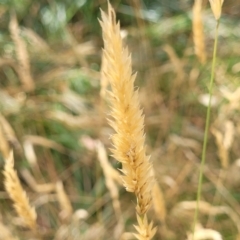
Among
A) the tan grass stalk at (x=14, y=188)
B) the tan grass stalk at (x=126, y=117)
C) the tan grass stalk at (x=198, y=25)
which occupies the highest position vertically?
the tan grass stalk at (x=198, y=25)

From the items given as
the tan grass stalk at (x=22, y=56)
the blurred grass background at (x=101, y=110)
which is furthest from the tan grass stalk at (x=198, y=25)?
the tan grass stalk at (x=22, y=56)

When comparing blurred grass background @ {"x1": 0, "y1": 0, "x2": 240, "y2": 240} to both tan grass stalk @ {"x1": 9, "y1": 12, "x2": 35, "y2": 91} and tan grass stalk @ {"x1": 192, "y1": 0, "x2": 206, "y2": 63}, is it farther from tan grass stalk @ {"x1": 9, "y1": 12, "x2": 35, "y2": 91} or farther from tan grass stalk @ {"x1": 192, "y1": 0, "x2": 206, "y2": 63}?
tan grass stalk @ {"x1": 192, "y1": 0, "x2": 206, "y2": 63}

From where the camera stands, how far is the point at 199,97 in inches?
45.9

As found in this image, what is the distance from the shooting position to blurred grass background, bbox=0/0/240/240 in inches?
39.3

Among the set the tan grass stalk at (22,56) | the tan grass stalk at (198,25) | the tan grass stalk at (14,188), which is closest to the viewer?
the tan grass stalk at (14,188)

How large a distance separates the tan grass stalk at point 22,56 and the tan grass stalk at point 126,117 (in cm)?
63

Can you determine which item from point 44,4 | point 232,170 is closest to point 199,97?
point 232,170

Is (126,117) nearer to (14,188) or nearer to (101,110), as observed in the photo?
(14,188)

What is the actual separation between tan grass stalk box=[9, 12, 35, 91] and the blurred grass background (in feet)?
0.19

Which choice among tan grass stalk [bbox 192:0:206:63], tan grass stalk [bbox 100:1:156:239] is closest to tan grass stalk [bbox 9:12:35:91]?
tan grass stalk [bbox 192:0:206:63]

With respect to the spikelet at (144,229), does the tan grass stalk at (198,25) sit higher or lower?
higher

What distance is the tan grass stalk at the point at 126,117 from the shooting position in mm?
322

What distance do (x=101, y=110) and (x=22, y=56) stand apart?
0.22 meters

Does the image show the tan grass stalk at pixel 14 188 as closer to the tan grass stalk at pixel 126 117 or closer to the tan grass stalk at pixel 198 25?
the tan grass stalk at pixel 126 117
